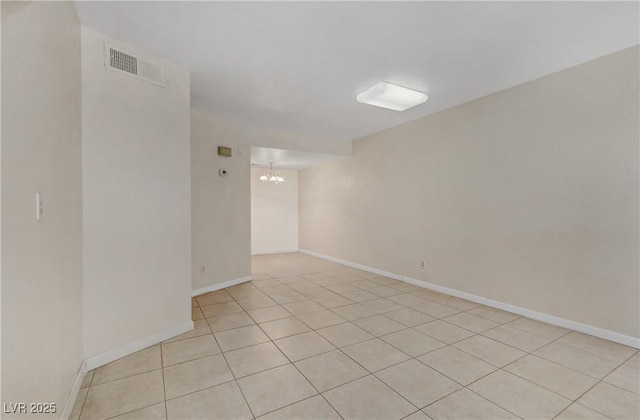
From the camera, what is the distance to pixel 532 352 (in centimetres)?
242

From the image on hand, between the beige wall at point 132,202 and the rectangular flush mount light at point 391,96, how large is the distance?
2.05 m

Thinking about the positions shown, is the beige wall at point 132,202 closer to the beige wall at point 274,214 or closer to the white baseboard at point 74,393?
the white baseboard at point 74,393

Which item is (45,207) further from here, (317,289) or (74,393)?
(317,289)

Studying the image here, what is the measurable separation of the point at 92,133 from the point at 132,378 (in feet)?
6.45

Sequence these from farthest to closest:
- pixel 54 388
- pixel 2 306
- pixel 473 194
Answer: pixel 473 194
pixel 54 388
pixel 2 306

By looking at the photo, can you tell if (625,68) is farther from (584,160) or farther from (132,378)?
(132,378)

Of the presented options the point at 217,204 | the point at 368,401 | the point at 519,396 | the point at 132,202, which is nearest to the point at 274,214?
the point at 217,204

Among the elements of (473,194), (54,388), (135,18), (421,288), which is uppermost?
(135,18)

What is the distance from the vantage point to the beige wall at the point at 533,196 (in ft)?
8.42

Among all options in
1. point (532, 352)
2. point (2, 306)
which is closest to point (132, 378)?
point (2, 306)

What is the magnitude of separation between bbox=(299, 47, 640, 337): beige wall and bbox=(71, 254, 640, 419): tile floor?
46 centimetres

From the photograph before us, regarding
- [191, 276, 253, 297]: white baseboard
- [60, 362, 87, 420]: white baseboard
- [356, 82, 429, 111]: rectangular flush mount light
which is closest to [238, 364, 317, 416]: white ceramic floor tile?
[60, 362, 87, 420]: white baseboard

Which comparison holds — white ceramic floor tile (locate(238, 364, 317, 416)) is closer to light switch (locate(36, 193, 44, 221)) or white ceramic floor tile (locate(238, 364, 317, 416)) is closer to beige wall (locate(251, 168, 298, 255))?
light switch (locate(36, 193, 44, 221))

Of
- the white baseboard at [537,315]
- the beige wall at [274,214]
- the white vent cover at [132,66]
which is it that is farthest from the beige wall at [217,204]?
the white baseboard at [537,315]
